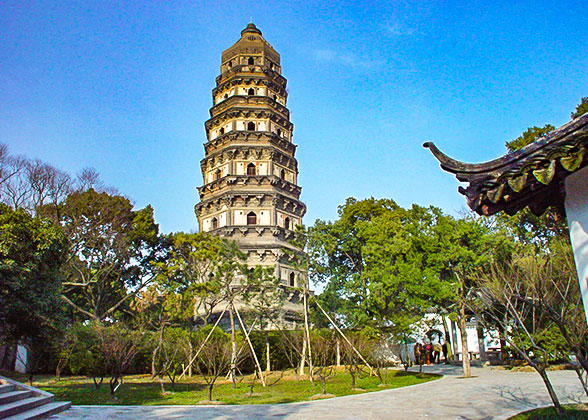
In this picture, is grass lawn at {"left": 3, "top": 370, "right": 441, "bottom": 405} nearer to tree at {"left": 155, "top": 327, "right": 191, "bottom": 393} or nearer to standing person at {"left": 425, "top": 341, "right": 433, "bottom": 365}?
tree at {"left": 155, "top": 327, "right": 191, "bottom": 393}

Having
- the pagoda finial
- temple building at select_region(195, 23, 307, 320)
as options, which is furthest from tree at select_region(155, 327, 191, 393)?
the pagoda finial

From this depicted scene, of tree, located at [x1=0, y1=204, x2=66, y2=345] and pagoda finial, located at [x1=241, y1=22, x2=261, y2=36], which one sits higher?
pagoda finial, located at [x1=241, y1=22, x2=261, y2=36]

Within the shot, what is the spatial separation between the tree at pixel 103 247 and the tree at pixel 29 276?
13.8m

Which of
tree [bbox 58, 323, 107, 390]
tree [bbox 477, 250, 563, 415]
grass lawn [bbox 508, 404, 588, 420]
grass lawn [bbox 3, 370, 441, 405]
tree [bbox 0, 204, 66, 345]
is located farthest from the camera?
tree [bbox 58, 323, 107, 390]

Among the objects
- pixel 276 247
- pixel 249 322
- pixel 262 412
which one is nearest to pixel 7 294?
pixel 262 412

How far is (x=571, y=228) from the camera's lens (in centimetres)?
379

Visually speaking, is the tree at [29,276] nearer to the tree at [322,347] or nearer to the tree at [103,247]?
the tree at [322,347]

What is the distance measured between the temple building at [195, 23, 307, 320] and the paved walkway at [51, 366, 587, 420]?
646 inches

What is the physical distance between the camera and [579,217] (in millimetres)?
3742

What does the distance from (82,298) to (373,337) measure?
2026 centimetres

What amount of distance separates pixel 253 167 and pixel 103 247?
1159cm

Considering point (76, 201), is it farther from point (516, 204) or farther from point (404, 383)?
point (516, 204)

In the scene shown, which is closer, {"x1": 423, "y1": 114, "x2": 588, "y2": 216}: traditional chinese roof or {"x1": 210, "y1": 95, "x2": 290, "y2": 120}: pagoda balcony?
{"x1": 423, "y1": 114, "x2": 588, "y2": 216}: traditional chinese roof

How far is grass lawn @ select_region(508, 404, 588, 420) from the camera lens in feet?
23.0
